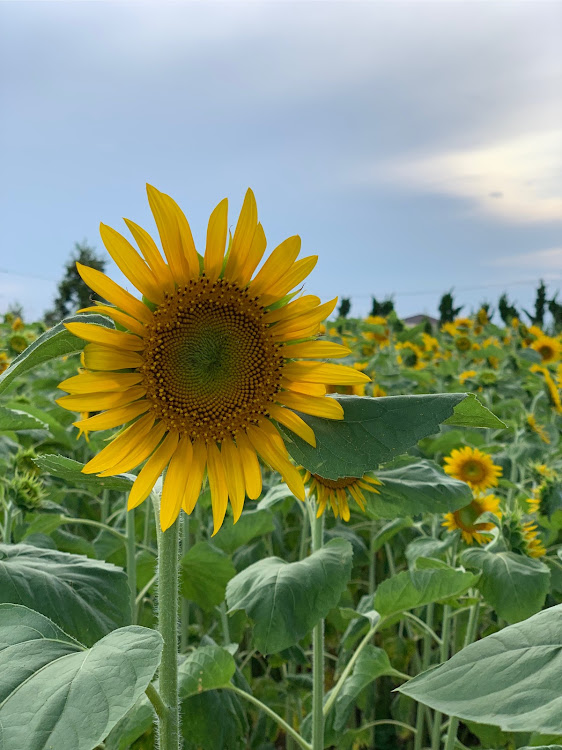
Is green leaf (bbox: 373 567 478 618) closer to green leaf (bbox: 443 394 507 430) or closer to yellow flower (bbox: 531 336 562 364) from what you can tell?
green leaf (bbox: 443 394 507 430)

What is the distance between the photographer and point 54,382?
13.2 feet

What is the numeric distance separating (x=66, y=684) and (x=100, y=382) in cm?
44

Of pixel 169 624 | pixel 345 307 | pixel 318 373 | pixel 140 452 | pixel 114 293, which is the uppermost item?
pixel 345 307

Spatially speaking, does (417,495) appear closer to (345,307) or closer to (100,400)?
(100,400)

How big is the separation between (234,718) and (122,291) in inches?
44.8

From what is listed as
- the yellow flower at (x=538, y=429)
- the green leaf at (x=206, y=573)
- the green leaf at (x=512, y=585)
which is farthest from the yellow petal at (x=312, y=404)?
the yellow flower at (x=538, y=429)

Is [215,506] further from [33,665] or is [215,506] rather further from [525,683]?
[525,683]

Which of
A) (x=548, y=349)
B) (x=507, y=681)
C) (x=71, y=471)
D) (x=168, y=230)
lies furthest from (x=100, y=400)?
(x=548, y=349)

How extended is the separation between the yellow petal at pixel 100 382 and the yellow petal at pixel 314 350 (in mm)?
216

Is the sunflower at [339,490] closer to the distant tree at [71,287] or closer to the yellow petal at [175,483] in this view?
the yellow petal at [175,483]

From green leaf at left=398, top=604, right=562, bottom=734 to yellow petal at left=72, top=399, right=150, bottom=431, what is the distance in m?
0.54

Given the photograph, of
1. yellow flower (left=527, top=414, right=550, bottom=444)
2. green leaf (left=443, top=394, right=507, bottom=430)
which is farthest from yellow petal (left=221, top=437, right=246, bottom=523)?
yellow flower (left=527, top=414, right=550, bottom=444)

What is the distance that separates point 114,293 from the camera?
1.05 metres

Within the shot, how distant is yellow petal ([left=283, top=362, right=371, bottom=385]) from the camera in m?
1.12
